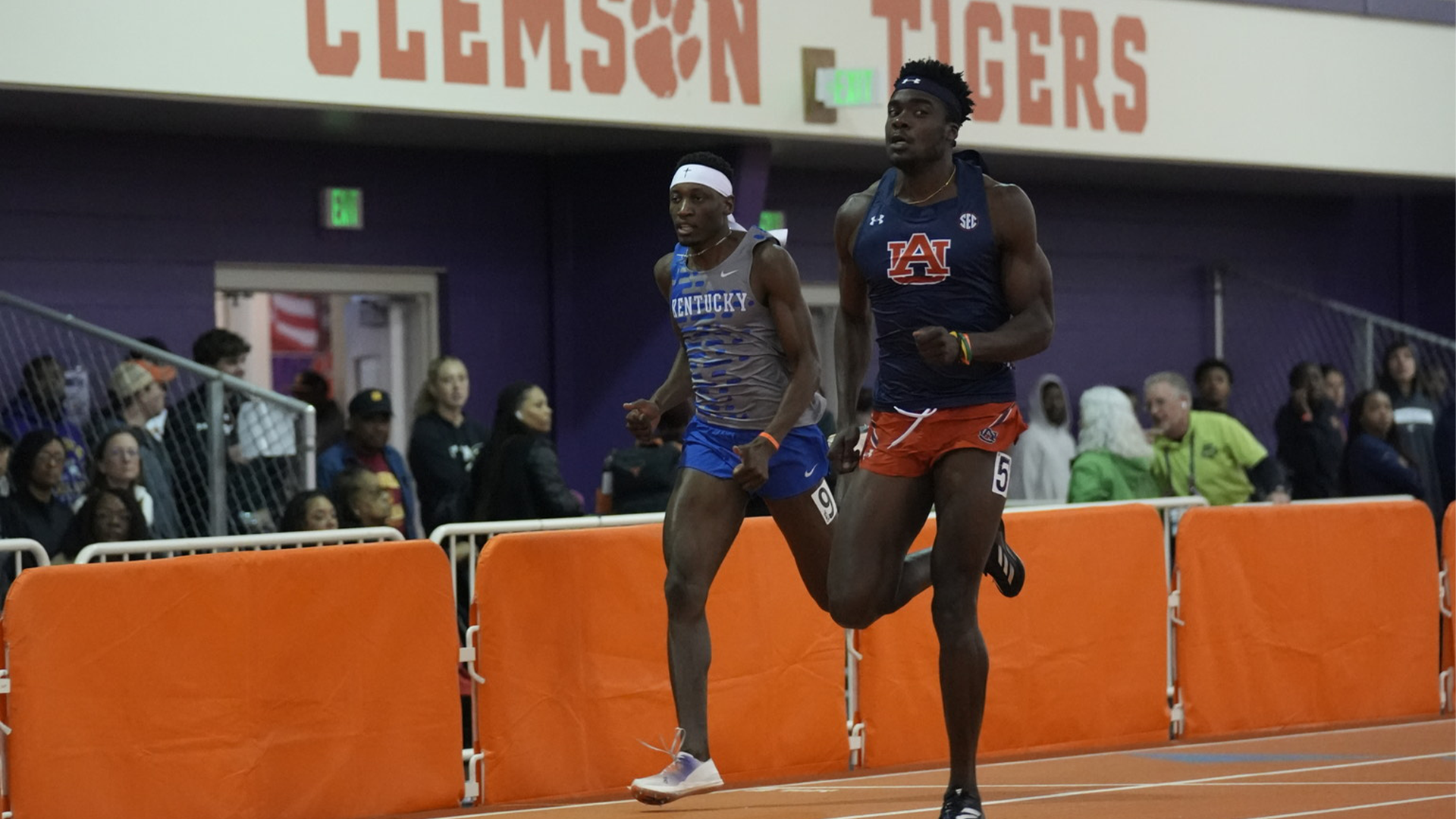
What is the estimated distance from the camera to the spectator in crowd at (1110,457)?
1183 centimetres

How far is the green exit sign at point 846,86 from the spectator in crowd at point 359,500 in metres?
4.52

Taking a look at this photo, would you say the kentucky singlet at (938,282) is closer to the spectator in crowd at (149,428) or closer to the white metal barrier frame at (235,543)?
the white metal barrier frame at (235,543)

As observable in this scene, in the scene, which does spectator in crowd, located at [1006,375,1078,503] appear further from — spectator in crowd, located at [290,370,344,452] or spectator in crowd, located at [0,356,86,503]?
spectator in crowd, located at [0,356,86,503]

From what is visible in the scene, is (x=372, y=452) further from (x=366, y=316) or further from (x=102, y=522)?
(x=366, y=316)

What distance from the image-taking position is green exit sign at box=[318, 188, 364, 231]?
46.2 feet

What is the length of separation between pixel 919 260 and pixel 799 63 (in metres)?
6.88

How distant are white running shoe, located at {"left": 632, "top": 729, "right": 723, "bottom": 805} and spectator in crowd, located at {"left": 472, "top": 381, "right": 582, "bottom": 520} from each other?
10.2 feet

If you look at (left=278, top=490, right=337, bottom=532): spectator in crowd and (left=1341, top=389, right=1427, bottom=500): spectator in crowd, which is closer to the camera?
(left=278, top=490, right=337, bottom=532): spectator in crowd

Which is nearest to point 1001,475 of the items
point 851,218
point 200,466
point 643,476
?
point 851,218

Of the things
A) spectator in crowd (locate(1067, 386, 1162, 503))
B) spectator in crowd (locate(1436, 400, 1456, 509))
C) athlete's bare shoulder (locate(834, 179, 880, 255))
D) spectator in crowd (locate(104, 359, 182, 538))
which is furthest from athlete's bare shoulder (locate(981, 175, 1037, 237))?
spectator in crowd (locate(1436, 400, 1456, 509))

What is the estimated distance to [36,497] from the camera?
10188 millimetres

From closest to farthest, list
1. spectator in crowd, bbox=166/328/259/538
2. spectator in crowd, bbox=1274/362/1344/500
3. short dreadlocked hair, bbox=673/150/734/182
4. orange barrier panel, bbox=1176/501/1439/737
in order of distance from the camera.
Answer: short dreadlocked hair, bbox=673/150/734/182 → orange barrier panel, bbox=1176/501/1439/737 → spectator in crowd, bbox=166/328/259/538 → spectator in crowd, bbox=1274/362/1344/500

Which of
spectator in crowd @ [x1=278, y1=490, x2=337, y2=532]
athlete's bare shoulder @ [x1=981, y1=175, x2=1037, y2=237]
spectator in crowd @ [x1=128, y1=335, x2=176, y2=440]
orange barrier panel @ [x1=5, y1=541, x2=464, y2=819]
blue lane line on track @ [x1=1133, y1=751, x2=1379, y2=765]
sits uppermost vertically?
Result: athlete's bare shoulder @ [x1=981, y1=175, x2=1037, y2=237]

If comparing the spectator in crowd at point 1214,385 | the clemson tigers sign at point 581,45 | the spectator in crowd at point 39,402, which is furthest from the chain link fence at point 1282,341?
the spectator in crowd at point 39,402
